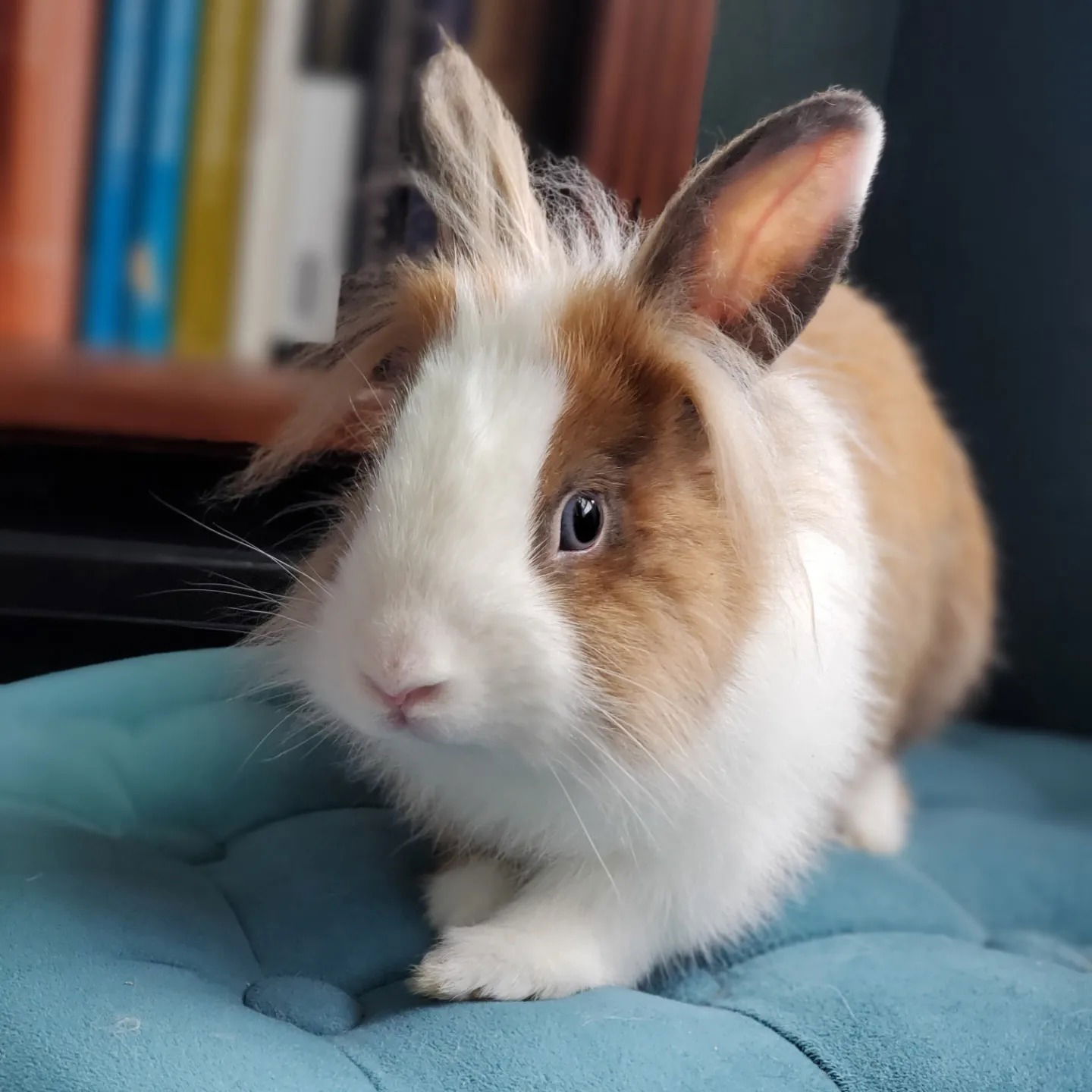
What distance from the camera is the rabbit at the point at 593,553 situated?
74 cm

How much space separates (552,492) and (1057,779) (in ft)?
3.05

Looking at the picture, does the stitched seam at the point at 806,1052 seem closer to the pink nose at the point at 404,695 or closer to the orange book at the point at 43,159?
the pink nose at the point at 404,695

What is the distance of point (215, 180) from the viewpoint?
110 cm

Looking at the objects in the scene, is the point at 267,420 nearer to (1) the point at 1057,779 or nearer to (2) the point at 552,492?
(2) the point at 552,492

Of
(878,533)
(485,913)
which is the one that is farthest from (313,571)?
(878,533)

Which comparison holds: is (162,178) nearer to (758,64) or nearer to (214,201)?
(214,201)

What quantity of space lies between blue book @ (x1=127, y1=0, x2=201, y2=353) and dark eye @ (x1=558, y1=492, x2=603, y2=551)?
545 millimetres

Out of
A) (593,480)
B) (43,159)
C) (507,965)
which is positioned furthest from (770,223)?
(43,159)

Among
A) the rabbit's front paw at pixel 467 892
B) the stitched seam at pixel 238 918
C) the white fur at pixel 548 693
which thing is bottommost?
the stitched seam at pixel 238 918

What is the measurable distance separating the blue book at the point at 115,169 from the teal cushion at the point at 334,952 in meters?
0.33

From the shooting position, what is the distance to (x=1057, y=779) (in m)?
1.40

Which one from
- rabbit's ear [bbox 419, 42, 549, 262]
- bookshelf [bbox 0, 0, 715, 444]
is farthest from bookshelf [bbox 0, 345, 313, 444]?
rabbit's ear [bbox 419, 42, 549, 262]

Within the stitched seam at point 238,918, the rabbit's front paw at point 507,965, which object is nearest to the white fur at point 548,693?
the rabbit's front paw at point 507,965

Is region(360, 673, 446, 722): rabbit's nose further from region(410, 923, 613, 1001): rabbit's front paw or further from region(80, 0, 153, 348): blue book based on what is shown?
region(80, 0, 153, 348): blue book
